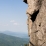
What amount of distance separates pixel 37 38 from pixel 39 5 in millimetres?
3797

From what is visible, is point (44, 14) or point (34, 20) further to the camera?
point (34, 20)

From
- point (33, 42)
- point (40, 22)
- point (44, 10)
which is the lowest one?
point (33, 42)

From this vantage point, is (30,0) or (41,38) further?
(30,0)

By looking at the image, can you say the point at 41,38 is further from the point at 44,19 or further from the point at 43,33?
the point at 44,19

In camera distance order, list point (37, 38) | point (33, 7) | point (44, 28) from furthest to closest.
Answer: point (33, 7) < point (37, 38) < point (44, 28)

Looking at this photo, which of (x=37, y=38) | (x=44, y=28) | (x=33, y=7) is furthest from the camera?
(x=33, y=7)

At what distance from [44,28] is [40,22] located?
123 cm

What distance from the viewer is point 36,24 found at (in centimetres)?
1681

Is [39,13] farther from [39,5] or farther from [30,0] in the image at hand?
[30,0]

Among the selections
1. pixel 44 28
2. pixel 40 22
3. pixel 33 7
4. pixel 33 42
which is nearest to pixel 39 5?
pixel 33 7

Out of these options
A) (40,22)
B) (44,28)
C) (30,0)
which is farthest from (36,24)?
(30,0)

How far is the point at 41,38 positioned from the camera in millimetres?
15406

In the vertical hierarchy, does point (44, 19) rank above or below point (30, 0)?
below

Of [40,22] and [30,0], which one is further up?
[30,0]
